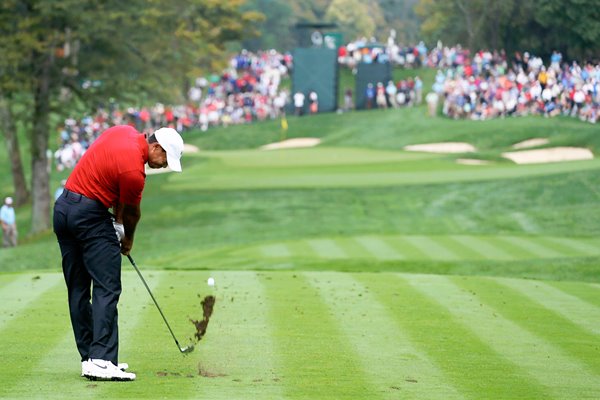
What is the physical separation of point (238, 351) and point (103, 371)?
162cm

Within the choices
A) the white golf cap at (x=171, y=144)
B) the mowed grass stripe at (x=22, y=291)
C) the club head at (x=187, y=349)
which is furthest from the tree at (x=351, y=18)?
the white golf cap at (x=171, y=144)

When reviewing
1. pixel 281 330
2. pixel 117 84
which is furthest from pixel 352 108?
pixel 281 330

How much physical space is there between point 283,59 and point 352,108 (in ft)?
39.0

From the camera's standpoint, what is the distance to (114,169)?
9359 millimetres

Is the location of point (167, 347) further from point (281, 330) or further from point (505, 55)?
point (505, 55)

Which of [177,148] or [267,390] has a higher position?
[177,148]

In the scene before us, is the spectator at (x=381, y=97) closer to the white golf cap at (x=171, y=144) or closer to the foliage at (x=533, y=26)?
the foliage at (x=533, y=26)

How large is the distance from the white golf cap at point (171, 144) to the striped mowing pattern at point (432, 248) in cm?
1409

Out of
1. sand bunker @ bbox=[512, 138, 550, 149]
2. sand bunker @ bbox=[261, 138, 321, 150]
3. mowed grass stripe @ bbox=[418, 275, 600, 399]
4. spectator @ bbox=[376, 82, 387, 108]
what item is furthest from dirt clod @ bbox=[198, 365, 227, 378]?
spectator @ bbox=[376, 82, 387, 108]

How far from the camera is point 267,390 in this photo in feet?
29.4

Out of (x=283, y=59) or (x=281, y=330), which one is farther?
(x=283, y=59)

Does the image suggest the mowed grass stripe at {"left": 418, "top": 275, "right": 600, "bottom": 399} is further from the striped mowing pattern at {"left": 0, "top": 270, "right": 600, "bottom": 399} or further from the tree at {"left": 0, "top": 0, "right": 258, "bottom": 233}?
the tree at {"left": 0, "top": 0, "right": 258, "bottom": 233}

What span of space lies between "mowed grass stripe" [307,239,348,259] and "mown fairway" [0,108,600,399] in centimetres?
12

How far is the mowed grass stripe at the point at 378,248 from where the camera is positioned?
77.9 feet
